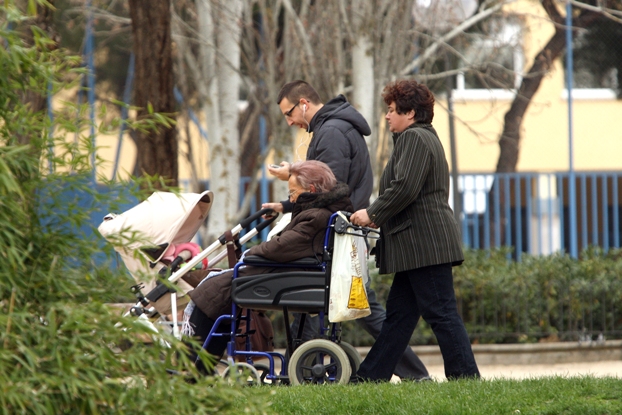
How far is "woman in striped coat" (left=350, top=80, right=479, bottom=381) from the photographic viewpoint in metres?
5.39

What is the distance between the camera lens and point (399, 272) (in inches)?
220

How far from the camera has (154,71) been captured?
902cm

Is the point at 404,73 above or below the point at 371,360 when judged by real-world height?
above

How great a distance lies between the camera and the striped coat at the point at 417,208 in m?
5.38

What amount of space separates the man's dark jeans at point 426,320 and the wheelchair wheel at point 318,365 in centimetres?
12

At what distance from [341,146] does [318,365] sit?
1.39m

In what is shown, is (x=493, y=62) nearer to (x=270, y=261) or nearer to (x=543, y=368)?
(x=543, y=368)

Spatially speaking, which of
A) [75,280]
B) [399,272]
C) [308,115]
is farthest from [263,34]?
[75,280]

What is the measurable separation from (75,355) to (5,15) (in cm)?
117

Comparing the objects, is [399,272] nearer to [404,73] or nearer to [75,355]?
[75,355]

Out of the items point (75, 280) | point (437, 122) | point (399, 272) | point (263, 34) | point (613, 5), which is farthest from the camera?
point (437, 122)

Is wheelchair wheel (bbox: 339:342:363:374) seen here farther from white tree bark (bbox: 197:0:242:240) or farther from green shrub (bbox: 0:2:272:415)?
white tree bark (bbox: 197:0:242:240)

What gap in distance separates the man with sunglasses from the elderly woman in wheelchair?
0.22 meters

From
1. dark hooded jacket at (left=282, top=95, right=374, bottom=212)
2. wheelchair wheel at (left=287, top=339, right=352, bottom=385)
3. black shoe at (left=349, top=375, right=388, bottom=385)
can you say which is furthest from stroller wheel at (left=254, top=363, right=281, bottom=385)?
dark hooded jacket at (left=282, top=95, right=374, bottom=212)
